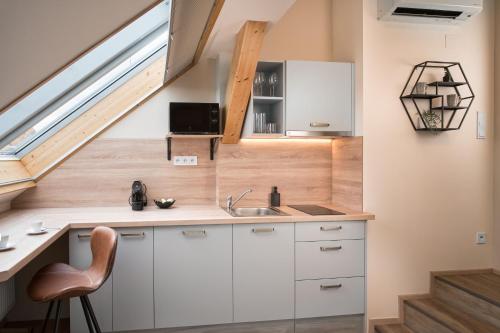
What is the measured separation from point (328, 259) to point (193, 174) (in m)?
1.47

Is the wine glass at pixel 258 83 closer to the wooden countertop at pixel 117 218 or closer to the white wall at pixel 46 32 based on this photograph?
the wooden countertop at pixel 117 218

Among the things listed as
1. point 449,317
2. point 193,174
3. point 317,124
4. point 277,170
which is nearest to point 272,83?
point 317,124

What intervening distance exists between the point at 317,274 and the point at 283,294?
30 cm

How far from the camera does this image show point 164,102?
13.0 feet

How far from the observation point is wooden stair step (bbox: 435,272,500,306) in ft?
10.2

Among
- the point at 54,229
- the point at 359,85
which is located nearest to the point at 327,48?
the point at 359,85

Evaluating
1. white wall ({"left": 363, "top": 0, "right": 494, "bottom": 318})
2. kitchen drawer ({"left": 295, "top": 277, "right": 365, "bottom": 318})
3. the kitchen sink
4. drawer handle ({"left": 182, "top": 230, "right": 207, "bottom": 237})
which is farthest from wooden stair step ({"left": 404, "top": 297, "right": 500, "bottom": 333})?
drawer handle ({"left": 182, "top": 230, "right": 207, "bottom": 237})

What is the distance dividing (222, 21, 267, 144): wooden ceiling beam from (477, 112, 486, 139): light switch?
1933 mm

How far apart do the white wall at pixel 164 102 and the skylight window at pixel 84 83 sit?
0.37 m

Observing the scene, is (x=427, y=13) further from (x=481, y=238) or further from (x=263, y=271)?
(x=263, y=271)

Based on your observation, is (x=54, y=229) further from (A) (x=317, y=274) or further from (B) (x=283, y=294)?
(A) (x=317, y=274)

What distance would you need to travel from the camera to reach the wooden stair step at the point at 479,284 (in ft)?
10.2

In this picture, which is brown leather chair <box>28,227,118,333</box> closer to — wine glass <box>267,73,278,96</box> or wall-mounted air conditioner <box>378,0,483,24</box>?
wine glass <box>267,73,278,96</box>

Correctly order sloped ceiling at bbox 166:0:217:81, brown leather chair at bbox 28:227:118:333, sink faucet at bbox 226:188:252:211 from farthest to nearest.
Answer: sink faucet at bbox 226:188:252:211
brown leather chair at bbox 28:227:118:333
sloped ceiling at bbox 166:0:217:81
